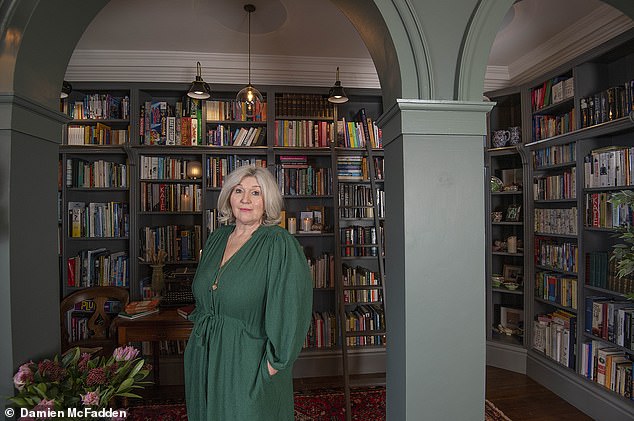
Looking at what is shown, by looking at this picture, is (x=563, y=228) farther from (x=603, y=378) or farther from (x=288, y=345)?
(x=288, y=345)

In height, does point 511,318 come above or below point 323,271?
below

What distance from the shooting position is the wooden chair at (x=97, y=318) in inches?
129

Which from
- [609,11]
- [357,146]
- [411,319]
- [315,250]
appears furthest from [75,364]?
[609,11]

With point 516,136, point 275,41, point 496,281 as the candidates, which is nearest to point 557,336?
point 496,281

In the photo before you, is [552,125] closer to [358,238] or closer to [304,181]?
[358,238]

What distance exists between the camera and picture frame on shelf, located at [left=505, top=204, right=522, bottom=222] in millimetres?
3957

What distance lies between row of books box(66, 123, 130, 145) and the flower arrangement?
2788mm

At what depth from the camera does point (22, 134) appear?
4.92 feet

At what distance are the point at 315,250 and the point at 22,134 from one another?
9.55 feet

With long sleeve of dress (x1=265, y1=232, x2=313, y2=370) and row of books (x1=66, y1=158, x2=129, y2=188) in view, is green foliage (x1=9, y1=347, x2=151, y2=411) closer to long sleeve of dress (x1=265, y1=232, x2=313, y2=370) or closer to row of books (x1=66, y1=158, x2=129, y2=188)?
long sleeve of dress (x1=265, y1=232, x2=313, y2=370)

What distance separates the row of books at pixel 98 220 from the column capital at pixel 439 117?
3129 mm

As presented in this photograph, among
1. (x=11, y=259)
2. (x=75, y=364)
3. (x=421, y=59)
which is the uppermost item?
(x=421, y=59)

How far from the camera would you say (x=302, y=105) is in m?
3.96

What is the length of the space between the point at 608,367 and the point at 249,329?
8.98 feet
